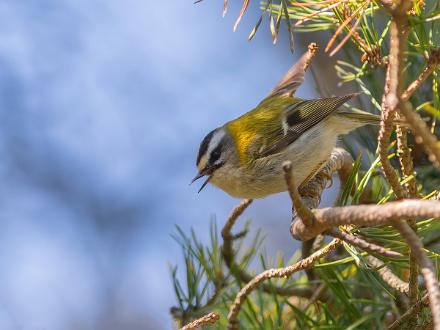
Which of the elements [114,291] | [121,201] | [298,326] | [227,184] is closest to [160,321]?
[114,291]

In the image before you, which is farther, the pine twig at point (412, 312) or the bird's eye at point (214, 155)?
the bird's eye at point (214, 155)

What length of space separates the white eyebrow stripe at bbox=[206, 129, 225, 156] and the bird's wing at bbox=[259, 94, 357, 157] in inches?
5.2

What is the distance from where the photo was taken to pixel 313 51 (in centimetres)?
135

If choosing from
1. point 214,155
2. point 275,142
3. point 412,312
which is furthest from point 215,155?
point 412,312

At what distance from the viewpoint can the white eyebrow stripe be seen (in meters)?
1.76

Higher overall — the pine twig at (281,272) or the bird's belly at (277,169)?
the bird's belly at (277,169)

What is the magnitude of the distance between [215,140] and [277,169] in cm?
24

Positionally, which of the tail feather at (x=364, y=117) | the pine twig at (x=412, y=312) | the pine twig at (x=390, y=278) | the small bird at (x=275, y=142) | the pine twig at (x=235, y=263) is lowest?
the pine twig at (x=412, y=312)

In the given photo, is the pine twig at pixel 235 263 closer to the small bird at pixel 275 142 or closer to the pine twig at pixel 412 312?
the small bird at pixel 275 142

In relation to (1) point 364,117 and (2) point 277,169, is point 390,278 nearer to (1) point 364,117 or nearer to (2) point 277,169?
(1) point 364,117

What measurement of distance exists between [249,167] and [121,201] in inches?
76.9

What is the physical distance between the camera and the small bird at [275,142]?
1619 mm

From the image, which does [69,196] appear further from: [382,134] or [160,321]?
[382,134]

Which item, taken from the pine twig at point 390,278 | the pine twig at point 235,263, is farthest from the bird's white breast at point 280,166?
the pine twig at point 390,278
